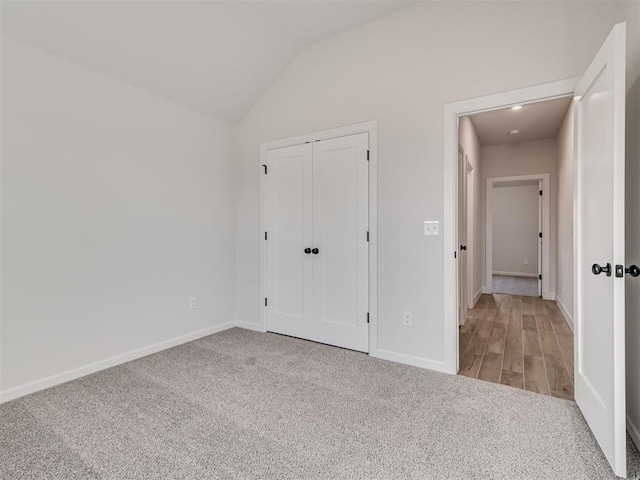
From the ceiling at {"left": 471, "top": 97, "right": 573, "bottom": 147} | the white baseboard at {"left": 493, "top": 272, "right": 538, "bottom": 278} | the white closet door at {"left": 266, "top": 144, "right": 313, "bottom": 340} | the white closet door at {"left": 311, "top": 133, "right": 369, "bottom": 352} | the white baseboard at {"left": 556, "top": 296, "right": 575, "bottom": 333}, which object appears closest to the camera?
the white closet door at {"left": 311, "top": 133, "right": 369, "bottom": 352}

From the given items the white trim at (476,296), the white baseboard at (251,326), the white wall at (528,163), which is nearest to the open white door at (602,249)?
the white baseboard at (251,326)

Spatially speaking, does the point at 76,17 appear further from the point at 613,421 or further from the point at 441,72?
the point at 613,421

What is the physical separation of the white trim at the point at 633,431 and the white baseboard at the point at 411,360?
1.01m

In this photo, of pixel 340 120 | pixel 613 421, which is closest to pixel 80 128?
pixel 340 120

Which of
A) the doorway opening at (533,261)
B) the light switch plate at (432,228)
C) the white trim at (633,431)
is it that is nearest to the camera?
the white trim at (633,431)

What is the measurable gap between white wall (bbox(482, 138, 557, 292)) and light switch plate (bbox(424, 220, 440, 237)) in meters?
3.98

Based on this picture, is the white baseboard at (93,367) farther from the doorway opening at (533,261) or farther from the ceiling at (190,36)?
the doorway opening at (533,261)

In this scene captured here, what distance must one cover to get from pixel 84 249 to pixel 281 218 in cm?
171

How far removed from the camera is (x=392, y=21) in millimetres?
2787

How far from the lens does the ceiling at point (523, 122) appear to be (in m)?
4.09

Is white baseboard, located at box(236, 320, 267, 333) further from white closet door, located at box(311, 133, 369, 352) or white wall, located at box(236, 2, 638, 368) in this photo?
white wall, located at box(236, 2, 638, 368)

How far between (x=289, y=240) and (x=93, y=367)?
1955 millimetres

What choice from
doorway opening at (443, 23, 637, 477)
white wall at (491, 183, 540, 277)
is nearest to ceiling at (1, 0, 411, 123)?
doorway opening at (443, 23, 637, 477)

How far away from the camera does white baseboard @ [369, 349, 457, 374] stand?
258cm
